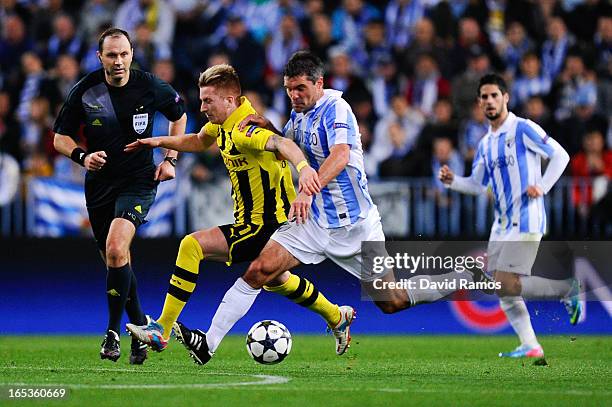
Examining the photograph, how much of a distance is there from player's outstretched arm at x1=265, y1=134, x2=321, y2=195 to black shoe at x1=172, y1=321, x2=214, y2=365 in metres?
1.47

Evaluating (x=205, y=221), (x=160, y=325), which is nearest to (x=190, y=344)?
(x=160, y=325)

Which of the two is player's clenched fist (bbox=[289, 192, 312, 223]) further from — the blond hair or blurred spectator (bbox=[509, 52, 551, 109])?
blurred spectator (bbox=[509, 52, 551, 109])

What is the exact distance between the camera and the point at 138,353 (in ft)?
31.7

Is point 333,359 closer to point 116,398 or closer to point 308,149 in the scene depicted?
point 308,149

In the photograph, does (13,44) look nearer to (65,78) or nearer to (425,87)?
(65,78)

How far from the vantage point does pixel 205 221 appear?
14609 mm

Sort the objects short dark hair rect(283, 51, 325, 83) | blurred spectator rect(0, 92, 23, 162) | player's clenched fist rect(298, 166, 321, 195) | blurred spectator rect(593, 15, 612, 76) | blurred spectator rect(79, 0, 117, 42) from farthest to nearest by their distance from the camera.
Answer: blurred spectator rect(79, 0, 117, 42) < blurred spectator rect(593, 15, 612, 76) < blurred spectator rect(0, 92, 23, 162) < short dark hair rect(283, 51, 325, 83) < player's clenched fist rect(298, 166, 321, 195)

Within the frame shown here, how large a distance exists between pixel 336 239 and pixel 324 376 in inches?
47.6

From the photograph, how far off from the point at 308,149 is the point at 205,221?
535 cm

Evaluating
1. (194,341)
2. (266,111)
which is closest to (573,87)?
(266,111)

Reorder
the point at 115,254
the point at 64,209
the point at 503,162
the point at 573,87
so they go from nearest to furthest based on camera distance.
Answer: the point at 115,254, the point at 503,162, the point at 64,209, the point at 573,87

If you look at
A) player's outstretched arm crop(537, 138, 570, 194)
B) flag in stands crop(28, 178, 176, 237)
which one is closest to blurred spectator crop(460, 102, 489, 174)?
flag in stands crop(28, 178, 176, 237)

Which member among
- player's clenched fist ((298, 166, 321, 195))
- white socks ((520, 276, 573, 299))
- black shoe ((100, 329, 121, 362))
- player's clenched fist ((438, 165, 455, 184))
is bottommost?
black shoe ((100, 329, 121, 362))

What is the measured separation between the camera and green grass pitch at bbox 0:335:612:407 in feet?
23.7
